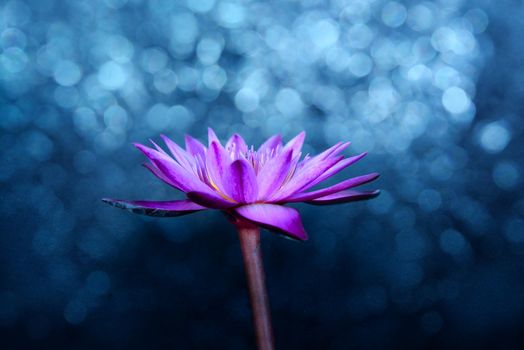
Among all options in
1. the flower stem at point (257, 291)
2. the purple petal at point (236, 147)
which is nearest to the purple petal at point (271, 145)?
the purple petal at point (236, 147)

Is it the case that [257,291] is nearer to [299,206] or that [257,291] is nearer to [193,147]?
[193,147]

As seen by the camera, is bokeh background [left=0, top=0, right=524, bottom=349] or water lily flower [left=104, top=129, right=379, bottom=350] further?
bokeh background [left=0, top=0, right=524, bottom=349]

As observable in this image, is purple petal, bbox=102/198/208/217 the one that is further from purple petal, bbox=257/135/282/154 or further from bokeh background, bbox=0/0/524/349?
bokeh background, bbox=0/0/524/349

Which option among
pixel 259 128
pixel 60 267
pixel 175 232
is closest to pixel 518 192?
pixel 259 128

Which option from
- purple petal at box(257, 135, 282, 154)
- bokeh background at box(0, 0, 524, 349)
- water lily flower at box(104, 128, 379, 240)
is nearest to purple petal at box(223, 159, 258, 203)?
water lily flower at box(104, 128, 379, 240)

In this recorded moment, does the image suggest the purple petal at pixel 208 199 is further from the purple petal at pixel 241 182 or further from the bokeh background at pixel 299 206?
the bokeh background at pixel 299 206

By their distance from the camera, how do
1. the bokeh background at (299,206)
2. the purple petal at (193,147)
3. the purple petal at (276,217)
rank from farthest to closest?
the bokeh background at (299,206) < the purple petal at (193,147) < the purple petal at (276,217)
